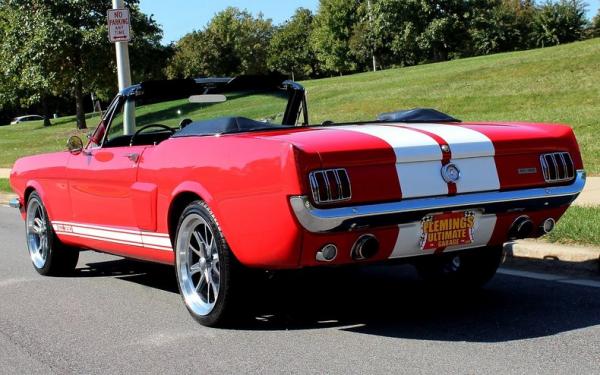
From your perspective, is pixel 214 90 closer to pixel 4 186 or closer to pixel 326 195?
pixel 326 195

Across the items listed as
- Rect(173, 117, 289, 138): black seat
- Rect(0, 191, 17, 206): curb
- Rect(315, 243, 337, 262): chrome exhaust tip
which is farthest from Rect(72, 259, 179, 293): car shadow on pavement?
Rect(0, 191, 17, 206): curb

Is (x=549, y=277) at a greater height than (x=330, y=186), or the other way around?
(x=330, y=186)

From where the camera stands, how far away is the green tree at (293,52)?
94.6 m

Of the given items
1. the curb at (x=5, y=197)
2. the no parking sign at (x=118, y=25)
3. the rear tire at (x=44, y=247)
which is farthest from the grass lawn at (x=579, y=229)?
the curb at (x=5, y=197)

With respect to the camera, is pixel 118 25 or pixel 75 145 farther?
pixel 118 25

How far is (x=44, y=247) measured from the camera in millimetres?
7582

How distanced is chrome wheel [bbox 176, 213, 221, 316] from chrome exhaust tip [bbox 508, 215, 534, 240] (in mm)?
1779

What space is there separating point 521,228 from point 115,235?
2.92 meters

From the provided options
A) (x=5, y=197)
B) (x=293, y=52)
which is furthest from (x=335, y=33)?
(x=5, y=197)

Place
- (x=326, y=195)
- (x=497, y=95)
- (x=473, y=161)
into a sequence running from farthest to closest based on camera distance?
(x=497, y=95) < (x=473, y=161) < (x=326, y=195)

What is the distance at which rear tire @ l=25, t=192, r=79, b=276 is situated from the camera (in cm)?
737

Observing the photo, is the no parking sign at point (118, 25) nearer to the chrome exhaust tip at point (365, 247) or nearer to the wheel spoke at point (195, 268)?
the wheel spoke at point (195, 268)

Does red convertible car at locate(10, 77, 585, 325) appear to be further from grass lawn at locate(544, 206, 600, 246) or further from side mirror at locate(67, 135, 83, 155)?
grass lawn at locate(544, 206, 600, 246)

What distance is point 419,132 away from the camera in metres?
5.06
